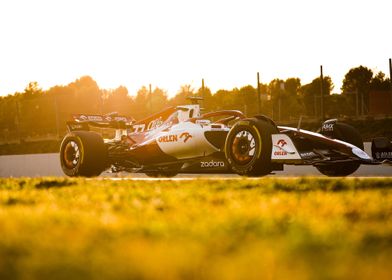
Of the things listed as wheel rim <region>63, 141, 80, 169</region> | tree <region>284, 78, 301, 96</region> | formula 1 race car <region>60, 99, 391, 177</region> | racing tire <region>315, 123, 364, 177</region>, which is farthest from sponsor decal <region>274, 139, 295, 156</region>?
tree <region>284, 78, 301, 96</region>

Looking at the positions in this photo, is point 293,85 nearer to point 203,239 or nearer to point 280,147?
point 280,147

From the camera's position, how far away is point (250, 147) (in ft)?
Answer: 27.6

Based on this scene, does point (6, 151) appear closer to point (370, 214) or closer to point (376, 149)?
point (376, 149)

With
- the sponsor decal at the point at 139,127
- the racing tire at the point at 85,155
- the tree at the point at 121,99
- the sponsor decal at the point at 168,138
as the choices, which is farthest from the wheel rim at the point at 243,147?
the tree at the point at 121,99

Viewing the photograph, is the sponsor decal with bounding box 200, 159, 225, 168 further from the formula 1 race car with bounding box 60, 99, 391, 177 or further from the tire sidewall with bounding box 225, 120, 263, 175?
the tire sidewall with bounding box 225, 120, 263, 175

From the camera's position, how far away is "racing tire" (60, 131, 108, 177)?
10.6 metres

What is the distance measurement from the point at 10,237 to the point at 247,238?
114cm

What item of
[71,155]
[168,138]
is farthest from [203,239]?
[71,155]

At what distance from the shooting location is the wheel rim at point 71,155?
10798 mm

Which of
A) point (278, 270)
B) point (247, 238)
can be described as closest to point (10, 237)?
point (247, 238)

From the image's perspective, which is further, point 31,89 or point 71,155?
point 31,89

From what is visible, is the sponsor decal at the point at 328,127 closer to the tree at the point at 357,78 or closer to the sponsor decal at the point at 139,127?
→ the sponsor decal at the point at 139,127

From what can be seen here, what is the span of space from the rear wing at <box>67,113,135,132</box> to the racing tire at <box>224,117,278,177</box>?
138 inches

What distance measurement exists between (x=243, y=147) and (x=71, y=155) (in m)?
3.99
